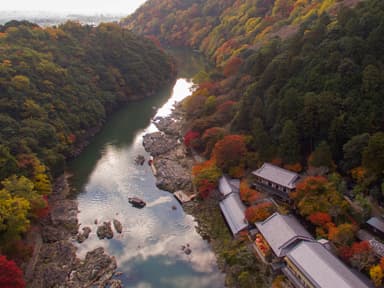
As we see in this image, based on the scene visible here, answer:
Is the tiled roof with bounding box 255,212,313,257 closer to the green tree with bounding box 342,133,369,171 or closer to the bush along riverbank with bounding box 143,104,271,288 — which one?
the bush along riverbank with bounding box 143,104,271,288

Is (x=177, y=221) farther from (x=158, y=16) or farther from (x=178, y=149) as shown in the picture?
(x=158, y=16)

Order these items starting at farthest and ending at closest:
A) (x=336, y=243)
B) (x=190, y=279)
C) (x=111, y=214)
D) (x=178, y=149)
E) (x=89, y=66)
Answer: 1. (x=89, y=66)
2. (x=178, y=149)
3. (x=111, y=214)
4. (x=190, y=279)
5. (x=336, y=243)

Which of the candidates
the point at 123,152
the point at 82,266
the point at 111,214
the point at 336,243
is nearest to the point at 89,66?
the point at 123,152

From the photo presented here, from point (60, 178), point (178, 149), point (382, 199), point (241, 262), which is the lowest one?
point (60, 178)

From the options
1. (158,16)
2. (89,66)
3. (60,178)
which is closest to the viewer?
(60,178)

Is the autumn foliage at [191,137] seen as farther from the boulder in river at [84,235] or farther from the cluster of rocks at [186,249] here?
the boulder in river at [84,235]

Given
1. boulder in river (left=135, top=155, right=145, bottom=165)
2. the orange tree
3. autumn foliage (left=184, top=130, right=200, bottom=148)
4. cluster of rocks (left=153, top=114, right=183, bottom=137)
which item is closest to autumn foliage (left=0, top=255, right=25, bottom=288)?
the orange tree
